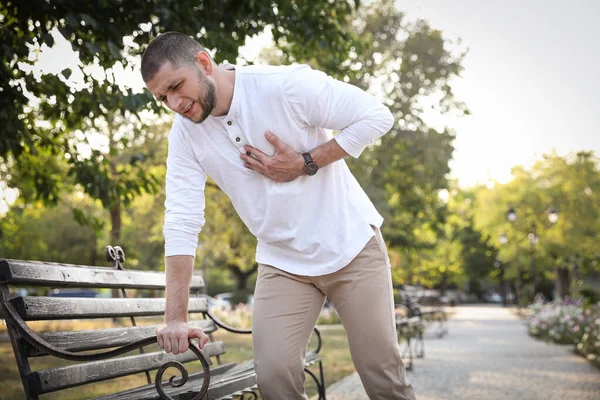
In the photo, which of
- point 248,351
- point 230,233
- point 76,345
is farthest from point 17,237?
point 76,345

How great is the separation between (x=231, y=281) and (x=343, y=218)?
2738 inches

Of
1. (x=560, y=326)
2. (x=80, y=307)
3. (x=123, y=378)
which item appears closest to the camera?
(x=80, y=307)

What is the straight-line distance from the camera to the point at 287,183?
321 cm

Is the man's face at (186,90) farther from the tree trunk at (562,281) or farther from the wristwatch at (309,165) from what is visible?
the tree trunk at (562,281)

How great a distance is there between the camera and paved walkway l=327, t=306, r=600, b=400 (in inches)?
291

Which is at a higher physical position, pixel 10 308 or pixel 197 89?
pixel 197 89

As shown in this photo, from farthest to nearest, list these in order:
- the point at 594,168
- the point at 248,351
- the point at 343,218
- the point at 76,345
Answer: the point at 594,168 → the point at 248,351 → the point at 76,345 → the point at 343,218

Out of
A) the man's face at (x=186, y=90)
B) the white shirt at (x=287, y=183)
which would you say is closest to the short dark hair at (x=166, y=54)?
the man's face at (x=186, y=90)

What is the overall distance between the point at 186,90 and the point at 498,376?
7.21 metres

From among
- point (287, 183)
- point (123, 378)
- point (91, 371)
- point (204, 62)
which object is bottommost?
point (123, 378)

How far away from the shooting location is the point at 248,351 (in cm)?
1092

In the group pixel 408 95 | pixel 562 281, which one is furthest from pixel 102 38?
pixel 562 281

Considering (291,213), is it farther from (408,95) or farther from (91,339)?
(408,95)

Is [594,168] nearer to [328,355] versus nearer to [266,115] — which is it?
[328,355]
